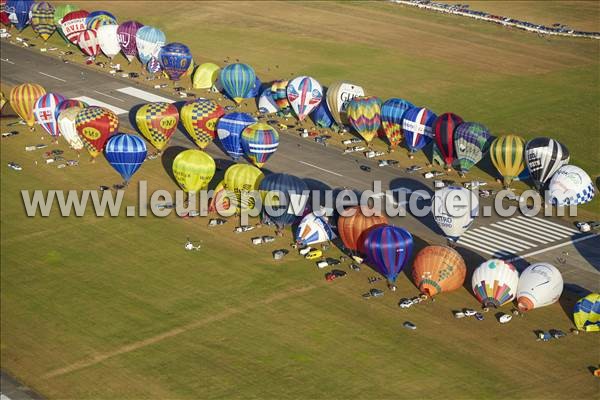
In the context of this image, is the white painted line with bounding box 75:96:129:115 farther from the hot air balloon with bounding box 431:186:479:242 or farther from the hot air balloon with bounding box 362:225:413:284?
the hot air balloon with bounding box 362:225:413:284

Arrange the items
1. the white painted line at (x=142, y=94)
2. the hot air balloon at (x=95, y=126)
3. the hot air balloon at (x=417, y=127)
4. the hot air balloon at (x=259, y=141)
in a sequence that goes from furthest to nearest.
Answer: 1. the white painted line at (x=142, y=94)
2. the hot air balloon at (x=417, y=127)
3. the hot air balloon at (x=95, y=126)
4. the hot air balloon at (x=259, y=141)

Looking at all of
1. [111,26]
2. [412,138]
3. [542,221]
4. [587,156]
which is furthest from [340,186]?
[111,26]

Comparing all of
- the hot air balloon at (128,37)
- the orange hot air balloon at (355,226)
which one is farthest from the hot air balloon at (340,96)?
the hot air balloon at (128,37)

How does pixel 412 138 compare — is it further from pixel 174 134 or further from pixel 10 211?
pixel 10 211

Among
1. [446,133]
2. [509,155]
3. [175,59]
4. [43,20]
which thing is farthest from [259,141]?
[43,20]

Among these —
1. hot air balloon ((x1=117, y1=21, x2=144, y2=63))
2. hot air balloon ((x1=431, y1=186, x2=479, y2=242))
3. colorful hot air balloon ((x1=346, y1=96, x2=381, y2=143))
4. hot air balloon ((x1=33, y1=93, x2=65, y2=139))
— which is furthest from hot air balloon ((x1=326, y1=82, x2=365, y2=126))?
hot air balloon ((x1=117, y1=21, x2=144, y2=63))

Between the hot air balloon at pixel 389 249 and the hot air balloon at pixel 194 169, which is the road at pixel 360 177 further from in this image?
the hot air balloon at pixel 194 169
